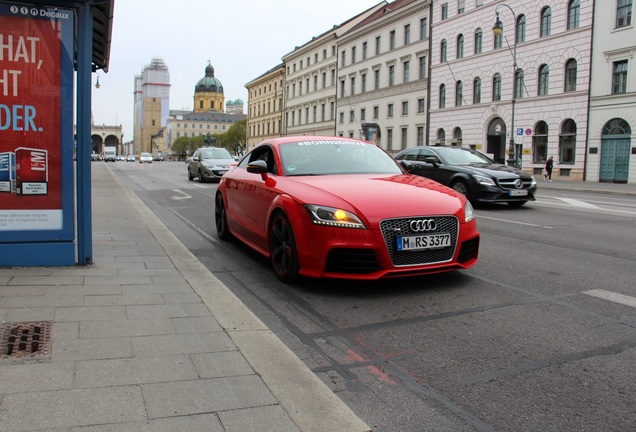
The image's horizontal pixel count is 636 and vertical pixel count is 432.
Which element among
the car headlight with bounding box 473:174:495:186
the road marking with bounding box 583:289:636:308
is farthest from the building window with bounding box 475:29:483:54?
the road marking with bounding box 583:289:636:308

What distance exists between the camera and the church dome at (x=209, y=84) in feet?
603

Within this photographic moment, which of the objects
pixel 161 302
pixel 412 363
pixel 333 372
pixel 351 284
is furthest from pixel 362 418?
pixel 351 284

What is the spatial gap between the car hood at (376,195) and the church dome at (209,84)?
609ft

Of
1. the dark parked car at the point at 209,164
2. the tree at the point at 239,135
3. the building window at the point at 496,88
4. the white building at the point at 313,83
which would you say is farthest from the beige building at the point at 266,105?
the dark parked car at the point at 209,164

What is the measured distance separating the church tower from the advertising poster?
608ft

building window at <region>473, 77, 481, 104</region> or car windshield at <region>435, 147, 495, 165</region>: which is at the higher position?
building window at <region>473, 77, 481, 104</region>

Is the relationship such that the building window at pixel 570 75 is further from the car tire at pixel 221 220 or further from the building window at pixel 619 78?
the car tire at pixel 221 220

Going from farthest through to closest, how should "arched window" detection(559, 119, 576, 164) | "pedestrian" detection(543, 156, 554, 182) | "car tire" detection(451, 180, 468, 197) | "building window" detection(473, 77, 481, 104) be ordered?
"building window" detection(473, 77, 481, 104) < "arched window" detection(559, 119, 576, 164) < "pedestrian" detection(543, 156, 554, 182) < "car tire" detection(451, 180, 468, 197)

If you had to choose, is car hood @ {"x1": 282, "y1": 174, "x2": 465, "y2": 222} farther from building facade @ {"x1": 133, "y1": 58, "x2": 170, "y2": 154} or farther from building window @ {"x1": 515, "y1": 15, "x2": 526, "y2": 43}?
building facade @ {"x1": 133, "y1": 58, "x2": 170, "y2": 154}

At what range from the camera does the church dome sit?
183750 mm

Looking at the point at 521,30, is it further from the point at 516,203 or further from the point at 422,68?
the point at 516,203

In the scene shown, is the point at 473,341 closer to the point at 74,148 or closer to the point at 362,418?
the point at 362,418

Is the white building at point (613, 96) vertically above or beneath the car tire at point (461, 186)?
above

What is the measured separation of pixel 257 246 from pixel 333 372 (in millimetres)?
3223
